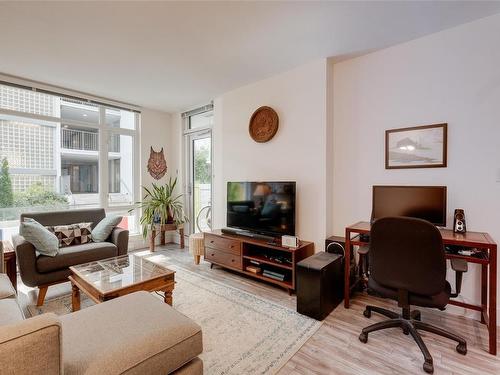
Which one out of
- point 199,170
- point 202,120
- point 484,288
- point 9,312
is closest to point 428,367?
point 484,288

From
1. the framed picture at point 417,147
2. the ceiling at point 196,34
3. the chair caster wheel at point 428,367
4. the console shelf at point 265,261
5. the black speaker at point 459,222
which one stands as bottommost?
the chair caster wheel at point 428,367

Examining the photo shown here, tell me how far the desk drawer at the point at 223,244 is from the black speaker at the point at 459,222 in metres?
2.14

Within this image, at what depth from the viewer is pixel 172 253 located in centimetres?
436

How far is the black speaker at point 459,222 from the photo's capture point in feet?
7.10

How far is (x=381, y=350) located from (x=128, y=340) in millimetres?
1713

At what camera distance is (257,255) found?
→ 10.2ft

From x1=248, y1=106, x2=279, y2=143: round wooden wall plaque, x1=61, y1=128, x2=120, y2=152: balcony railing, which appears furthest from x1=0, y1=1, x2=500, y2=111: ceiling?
x1=61, y1=128, x2=120, y2=152: balcony railing

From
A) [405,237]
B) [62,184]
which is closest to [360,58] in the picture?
[405,237]

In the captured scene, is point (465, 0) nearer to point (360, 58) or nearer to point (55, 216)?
point (360, 58)

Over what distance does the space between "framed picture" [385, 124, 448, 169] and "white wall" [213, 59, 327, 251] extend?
2.21 ft

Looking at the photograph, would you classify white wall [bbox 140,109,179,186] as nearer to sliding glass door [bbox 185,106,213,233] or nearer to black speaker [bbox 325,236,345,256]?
sliding glass door [bbox 185,106,213,233]

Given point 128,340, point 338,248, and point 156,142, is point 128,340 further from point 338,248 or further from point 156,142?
point 156,142

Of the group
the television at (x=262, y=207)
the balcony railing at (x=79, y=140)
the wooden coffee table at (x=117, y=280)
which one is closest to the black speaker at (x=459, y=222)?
the television at (x=262, y=207)

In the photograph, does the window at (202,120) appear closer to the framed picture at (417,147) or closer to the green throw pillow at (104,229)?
the green throw pillow at (104,229)
